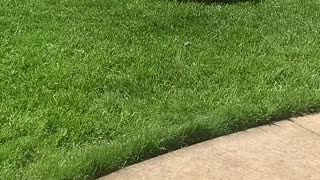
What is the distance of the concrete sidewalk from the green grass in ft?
0.39

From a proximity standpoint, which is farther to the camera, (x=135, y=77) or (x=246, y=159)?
(x=135, y=77)

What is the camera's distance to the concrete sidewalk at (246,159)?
3689 millimetres

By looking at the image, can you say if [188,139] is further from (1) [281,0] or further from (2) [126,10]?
(1) [281,0]

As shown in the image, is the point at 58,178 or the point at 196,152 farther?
the point at 196,152

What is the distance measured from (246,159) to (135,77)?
1288 mm

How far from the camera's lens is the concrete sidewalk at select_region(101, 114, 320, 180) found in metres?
3.69

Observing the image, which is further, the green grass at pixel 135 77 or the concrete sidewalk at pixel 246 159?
the green grass at pixel 135 77

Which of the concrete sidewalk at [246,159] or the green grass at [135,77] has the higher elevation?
the green grass at [135,77]

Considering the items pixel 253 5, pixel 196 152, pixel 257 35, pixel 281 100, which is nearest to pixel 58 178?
pixel 196 152

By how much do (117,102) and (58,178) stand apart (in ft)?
3.61

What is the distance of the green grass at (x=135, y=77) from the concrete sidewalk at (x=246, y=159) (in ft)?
0.39

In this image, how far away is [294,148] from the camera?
416 cm

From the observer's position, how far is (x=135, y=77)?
15.9 ft

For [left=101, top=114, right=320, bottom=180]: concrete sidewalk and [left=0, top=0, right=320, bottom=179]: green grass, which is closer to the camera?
[left=101, top=114, right=320, bottom=180]: concrete sidewalk
